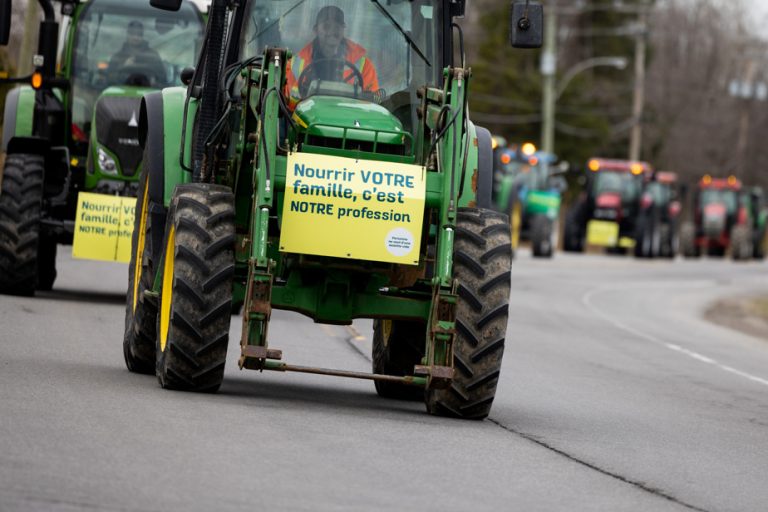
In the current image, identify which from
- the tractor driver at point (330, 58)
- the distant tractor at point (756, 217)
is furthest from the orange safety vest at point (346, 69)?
the distant tractor at point (756, 217)

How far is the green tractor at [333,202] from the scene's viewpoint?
10.9m

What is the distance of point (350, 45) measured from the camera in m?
12.0

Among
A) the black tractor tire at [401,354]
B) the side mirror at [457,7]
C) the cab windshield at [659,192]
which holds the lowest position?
the black tractor tire at [401,354]

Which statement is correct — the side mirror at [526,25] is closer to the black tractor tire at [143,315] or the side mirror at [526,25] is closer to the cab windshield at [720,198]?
the black tractor tire at [143,315]

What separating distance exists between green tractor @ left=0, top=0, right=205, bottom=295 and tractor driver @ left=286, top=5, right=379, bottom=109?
690cm

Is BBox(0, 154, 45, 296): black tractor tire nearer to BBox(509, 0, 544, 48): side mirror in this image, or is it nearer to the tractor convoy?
the tractor convoy

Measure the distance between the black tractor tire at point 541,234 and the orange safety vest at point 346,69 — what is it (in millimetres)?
36718

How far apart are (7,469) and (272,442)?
188 cm

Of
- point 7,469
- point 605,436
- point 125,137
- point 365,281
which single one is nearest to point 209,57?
point 365,281

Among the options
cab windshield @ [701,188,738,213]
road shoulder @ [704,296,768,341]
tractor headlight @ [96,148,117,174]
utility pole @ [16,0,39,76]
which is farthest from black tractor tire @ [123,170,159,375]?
cab windshield @ [701,188,738,213]

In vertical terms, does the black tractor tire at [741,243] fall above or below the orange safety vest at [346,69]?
below

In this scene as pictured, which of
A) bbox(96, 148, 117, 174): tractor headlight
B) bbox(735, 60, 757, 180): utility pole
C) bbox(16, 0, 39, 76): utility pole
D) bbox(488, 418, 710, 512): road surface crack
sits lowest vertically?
bbox(488, 418, 710, 512): road surface crack

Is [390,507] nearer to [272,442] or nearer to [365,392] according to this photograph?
[272,442]

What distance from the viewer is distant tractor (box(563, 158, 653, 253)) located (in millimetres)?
56875
